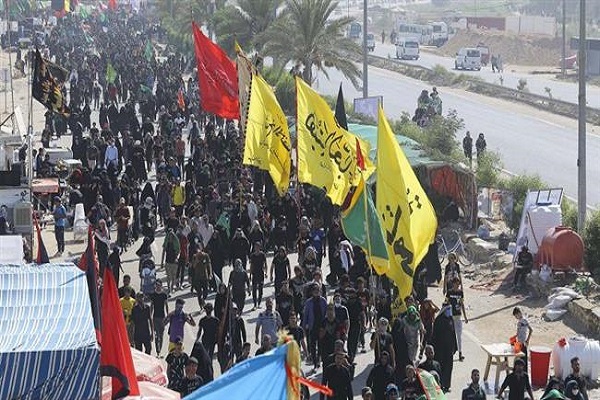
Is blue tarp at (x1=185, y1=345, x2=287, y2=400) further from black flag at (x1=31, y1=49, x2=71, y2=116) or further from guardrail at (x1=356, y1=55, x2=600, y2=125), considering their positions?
guardrail at (x1=356, y1=55, x2=600, y2=125)

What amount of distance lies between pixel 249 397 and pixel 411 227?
23.2 ft

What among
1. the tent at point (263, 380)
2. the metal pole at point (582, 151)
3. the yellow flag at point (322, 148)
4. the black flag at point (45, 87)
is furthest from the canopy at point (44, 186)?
the tent at point (263, 380)

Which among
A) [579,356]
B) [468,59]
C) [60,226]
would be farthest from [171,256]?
[468,59]

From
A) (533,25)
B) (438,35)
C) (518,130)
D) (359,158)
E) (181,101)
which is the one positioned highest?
(533,25)

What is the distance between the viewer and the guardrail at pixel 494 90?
54.8m

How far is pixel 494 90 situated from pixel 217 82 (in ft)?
115

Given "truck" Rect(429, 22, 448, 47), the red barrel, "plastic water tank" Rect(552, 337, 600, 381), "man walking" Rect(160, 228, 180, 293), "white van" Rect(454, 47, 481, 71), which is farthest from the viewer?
"truck" Rect(429, 22, 448, 47)

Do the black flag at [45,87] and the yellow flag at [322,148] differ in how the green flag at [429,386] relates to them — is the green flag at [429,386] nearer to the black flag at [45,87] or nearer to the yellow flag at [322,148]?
the yellow flag at [322,148]

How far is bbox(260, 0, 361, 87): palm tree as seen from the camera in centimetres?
4400

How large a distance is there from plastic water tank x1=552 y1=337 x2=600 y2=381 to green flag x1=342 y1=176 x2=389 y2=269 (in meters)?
2.58

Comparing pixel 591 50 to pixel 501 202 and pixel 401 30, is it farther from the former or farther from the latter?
pixel 501 202

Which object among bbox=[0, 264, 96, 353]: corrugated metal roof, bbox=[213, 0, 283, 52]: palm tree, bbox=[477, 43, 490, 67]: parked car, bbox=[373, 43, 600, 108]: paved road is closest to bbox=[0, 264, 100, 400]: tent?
bbox=[0, 264, 96, 353]: corrugated metal roof

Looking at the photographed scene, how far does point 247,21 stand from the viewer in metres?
49.8

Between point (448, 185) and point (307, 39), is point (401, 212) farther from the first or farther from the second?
point (307, 39)
